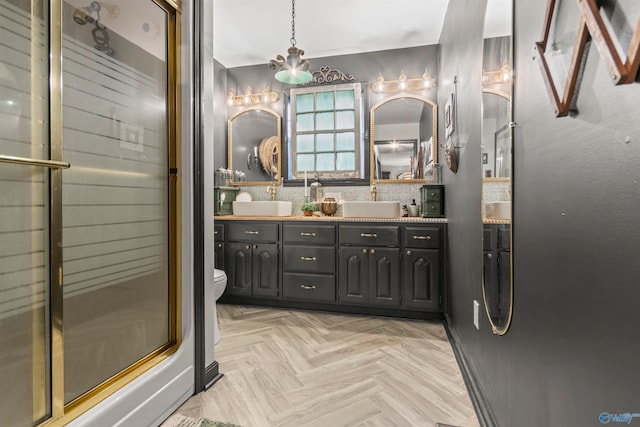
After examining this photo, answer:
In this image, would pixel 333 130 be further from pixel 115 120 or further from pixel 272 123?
pixel 115 120

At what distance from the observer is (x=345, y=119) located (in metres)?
3.60

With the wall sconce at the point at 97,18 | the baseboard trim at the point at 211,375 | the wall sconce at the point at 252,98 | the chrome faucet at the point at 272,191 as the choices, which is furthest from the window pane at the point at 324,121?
the baseboard trim at the point at 211,375

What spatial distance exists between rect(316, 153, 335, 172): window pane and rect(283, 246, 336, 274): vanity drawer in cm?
98

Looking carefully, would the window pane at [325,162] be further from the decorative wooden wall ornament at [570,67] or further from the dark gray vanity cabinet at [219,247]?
the decorative wooden wall ornament at [570,67]

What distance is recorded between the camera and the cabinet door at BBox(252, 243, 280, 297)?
3172 mm

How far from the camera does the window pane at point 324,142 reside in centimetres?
364

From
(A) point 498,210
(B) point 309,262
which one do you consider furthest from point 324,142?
(A) point 498,210

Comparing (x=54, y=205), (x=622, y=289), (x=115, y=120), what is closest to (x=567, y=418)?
(x=622, y=289)

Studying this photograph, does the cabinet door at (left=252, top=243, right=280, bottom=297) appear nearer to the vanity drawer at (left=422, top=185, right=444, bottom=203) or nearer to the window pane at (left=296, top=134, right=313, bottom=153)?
the window pane at (left=296, top=134, right=313, bottom=153)

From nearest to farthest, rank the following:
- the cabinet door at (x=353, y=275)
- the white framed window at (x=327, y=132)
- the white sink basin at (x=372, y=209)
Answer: the cabinet door at (x=353, y=275)
the white sink basin at (x=372, y=209)
the white framed window at (x=327, y=132)

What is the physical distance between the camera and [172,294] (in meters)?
1.66

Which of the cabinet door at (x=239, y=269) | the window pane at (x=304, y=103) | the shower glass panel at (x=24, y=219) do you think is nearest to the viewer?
the shower glass panel at (x=24, y=219)

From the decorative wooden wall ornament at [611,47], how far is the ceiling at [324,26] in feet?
8.02

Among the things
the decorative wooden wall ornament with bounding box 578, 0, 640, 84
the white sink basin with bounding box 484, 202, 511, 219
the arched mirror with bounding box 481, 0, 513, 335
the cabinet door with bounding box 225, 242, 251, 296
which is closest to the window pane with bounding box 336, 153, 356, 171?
the cabinet door with bounding box 225, 242, 251, 296
